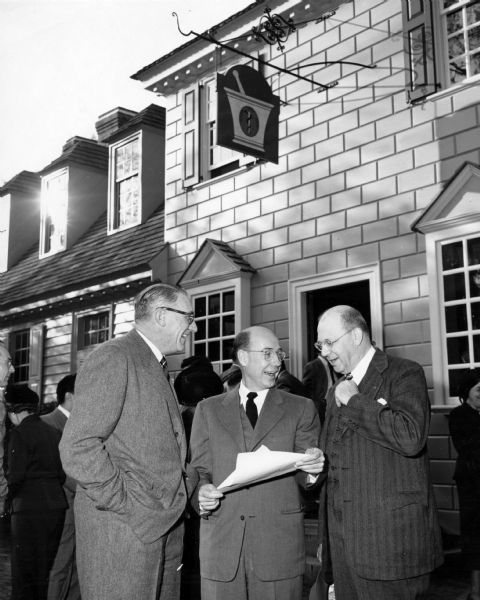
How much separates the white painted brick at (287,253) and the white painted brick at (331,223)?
424 millimetres

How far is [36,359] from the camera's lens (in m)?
15.5

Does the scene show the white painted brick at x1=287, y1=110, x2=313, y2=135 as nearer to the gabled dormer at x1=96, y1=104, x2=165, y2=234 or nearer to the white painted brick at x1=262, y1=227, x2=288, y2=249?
the white painted brick at x1=262, y1=227, x2=288, y2=249

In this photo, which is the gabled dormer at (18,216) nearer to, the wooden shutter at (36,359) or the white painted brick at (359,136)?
the wooden shutter at (36,359)

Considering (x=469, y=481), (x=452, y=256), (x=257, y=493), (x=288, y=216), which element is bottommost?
(x=469, y=481)

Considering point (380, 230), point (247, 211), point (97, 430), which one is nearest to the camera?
point (97, 430)

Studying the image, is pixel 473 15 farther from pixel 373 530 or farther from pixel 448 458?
pixel 373 530

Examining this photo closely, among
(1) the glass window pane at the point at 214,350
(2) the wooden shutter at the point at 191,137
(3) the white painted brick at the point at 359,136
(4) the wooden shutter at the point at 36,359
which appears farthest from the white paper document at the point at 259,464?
(4) the wooden shutter at the point at 36,359

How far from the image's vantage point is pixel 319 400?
7.96 meters

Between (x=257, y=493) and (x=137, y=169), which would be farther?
(x=137, y=169)

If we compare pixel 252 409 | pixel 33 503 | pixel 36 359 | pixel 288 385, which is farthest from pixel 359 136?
Answer: pixel 36 359

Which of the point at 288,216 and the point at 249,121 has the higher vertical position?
the point at 249,121

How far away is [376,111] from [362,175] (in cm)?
82

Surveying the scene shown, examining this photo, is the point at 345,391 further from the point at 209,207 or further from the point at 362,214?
the point at 209,207

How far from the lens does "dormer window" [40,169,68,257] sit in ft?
53.9
